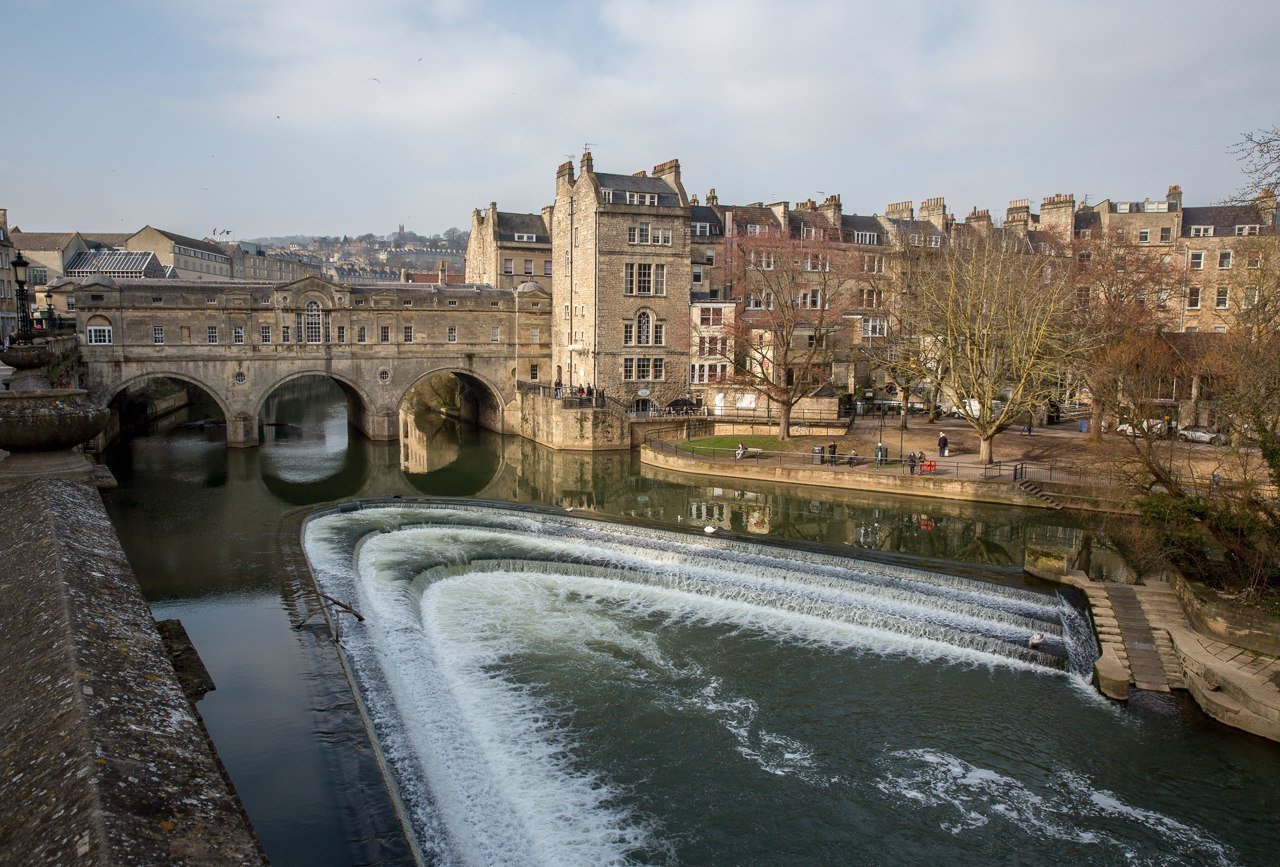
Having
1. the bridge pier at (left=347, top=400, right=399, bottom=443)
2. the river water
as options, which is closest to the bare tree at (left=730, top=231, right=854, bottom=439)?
the river water

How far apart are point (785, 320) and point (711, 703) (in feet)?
89.3

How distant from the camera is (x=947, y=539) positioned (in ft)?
91.4

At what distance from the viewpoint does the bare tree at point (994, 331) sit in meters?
33.6

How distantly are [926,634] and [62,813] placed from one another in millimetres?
15890

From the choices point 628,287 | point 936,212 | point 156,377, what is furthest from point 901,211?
point 156,377

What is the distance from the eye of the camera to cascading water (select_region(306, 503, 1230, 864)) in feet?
38.8

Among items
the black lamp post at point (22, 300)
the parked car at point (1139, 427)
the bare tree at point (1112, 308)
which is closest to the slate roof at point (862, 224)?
the bare tree at point (1112, 308)

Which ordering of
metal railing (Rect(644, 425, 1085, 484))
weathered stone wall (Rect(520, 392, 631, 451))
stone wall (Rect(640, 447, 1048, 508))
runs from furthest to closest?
1. weathered stone wall (Rect(520, 392, 631, 451))
2. metal railing (Rect(644, 425, 1085, 484))
3. stone wall (Rect(640, 447, 1048, 508))

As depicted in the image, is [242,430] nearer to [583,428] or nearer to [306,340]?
[306,340]

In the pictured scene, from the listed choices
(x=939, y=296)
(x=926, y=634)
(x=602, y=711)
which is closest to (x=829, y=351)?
(x=939, y=296)

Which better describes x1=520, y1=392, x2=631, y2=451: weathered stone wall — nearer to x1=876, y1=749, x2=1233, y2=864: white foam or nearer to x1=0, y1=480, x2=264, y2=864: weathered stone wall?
x1=876, y1=749, x2=1233, y2=864: white foam

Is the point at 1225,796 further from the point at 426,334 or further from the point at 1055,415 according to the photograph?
the point at 426,334

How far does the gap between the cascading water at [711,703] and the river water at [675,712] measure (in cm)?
5

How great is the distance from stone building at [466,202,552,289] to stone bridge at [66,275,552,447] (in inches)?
482
